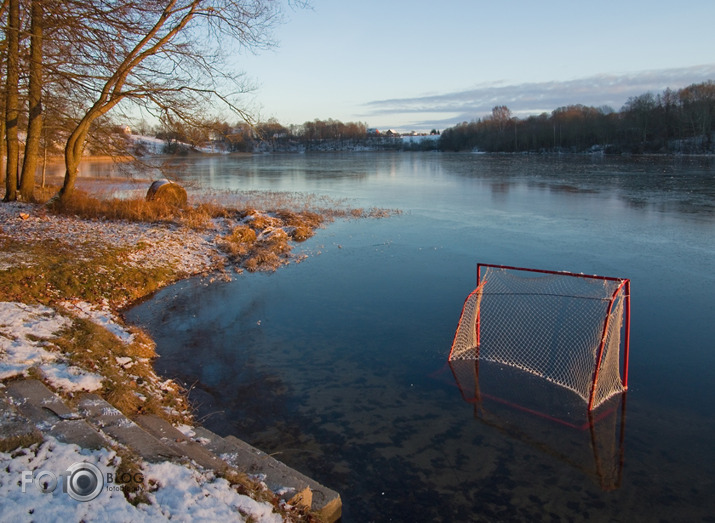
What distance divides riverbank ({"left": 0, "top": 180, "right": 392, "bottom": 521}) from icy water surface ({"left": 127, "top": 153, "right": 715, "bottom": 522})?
2.20 feet

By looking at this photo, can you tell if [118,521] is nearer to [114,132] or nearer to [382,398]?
[382,398]

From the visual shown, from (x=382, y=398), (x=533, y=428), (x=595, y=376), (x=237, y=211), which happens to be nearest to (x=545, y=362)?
(x=595, y=376)

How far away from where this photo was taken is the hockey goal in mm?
7062

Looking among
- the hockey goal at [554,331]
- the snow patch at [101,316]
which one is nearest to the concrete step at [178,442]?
the snow patch at [101,316]

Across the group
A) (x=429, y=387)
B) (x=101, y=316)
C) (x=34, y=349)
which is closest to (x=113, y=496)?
(x=34, y=349)

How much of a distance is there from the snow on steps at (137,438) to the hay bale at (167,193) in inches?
634

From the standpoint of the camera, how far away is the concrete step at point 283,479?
4.16 meters

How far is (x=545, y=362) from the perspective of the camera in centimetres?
800

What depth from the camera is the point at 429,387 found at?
7.16 meters

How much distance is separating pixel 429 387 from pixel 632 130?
99.0 metres

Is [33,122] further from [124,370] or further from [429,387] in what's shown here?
[429,387]

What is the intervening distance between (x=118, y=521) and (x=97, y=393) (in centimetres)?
267

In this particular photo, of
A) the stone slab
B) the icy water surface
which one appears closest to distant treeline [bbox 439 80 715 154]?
the icy water surface

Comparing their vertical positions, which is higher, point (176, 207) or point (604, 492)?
point (176, 207)
